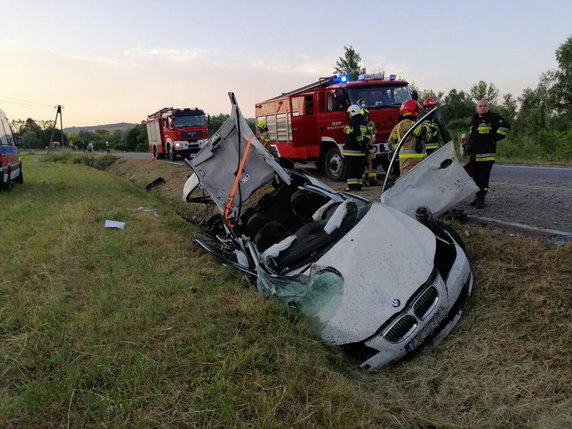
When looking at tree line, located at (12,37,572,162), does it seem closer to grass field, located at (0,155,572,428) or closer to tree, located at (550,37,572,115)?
tree, located at (550,37,572,115)

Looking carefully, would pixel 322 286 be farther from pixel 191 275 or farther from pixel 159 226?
pixel 159 226

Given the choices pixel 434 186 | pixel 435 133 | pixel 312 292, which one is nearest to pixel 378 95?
pixel 435 133

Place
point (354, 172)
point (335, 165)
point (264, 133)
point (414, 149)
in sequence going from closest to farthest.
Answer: point (414, 149), point (354, 172), point (335, 165), point (264, 133)

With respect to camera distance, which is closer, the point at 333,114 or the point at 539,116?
the point at 333,114

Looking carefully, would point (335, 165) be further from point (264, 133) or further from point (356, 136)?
point (264, 133)

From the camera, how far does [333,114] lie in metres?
9.47

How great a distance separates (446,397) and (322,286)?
1.12 m

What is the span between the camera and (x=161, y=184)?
14031 millimetres

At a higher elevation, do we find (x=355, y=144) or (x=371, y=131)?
(x=371, y=131)

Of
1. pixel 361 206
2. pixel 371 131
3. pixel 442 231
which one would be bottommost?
pixel 442 231

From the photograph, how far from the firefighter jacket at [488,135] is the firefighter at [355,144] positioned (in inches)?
82.3

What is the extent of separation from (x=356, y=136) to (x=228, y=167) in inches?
132

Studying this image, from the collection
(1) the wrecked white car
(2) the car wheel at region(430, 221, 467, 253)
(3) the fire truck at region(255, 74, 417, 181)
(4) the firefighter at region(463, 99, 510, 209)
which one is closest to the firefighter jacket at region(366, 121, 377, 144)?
(3) the fire truck at region(255, 74, 417, 181)

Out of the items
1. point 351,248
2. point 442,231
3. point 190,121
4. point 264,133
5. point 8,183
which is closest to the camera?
point 351,248
